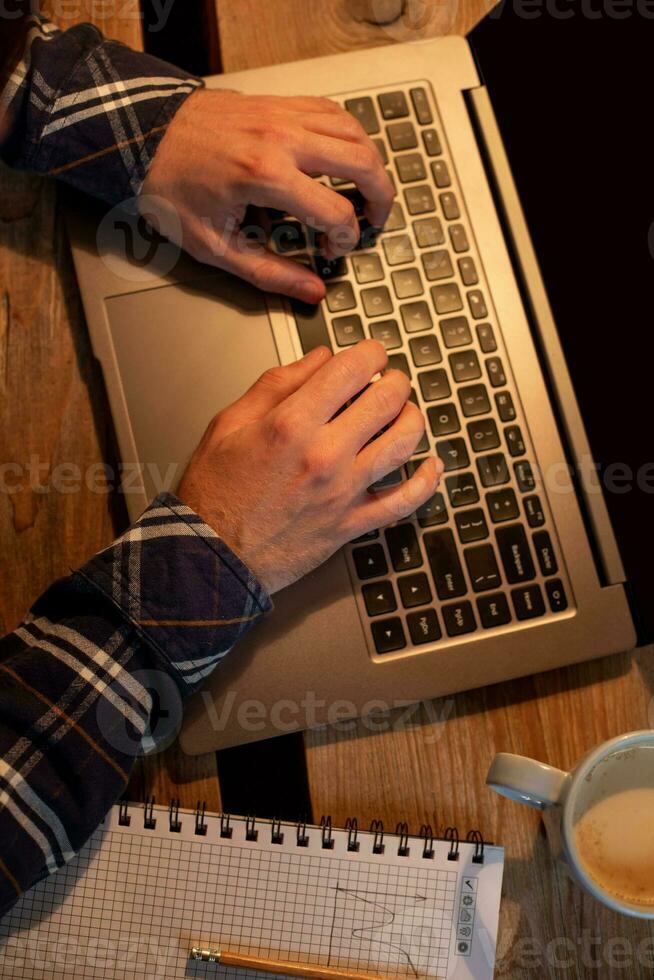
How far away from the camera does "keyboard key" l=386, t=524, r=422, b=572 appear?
21.8 inches

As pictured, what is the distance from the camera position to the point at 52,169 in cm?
58

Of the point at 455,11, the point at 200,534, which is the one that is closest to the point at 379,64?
the point at 455,11

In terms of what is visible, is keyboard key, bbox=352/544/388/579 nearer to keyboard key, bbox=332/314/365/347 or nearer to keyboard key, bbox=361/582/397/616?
keyboard key, bbox=361/582/397/616

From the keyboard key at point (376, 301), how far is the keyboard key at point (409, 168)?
3.5 inches

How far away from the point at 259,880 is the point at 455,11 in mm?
676

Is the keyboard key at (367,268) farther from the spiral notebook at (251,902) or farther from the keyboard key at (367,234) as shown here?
the spiral notebook at (251,902)

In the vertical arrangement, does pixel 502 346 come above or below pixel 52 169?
below

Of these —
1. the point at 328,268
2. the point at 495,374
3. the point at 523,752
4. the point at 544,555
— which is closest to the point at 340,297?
the point at 328,268

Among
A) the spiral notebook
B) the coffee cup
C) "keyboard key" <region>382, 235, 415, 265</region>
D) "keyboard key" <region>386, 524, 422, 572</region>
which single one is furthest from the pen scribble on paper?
"keyboard key" <region>382, 235, 415, 265</region>

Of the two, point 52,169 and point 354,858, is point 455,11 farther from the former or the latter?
point 354,858

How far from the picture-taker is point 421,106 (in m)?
0.61

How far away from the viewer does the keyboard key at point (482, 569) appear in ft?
1.82

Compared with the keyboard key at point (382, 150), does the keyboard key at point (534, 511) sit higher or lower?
lower

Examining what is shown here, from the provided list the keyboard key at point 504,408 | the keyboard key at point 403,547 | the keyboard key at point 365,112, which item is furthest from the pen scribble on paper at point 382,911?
the keyboard key at point 365,112
